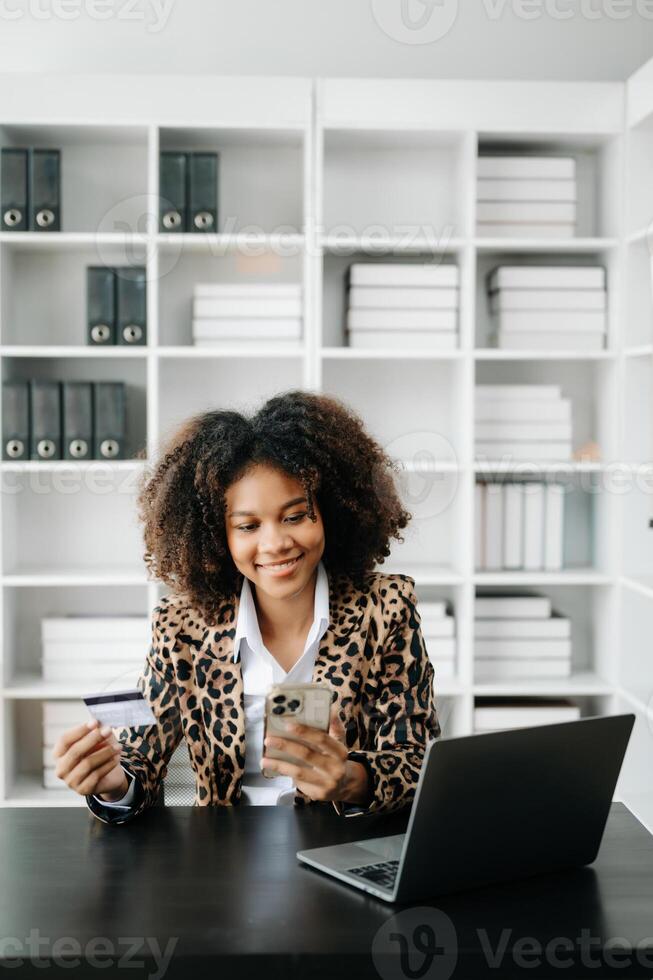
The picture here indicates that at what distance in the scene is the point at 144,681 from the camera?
165 cm

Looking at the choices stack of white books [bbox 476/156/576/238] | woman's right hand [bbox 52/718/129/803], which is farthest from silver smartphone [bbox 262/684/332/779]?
stack of white books [bbox 476/156/576/238]

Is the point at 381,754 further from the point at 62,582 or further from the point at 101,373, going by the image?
the point at 101,373

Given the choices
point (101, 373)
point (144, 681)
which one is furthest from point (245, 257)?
point (144, 681)

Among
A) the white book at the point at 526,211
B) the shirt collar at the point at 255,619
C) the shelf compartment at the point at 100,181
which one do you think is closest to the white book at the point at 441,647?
the white book at the point at 526,211

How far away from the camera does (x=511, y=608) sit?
3174 mm

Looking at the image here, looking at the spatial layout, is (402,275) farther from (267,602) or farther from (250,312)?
(267,602)

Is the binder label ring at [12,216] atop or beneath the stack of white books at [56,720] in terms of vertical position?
atop

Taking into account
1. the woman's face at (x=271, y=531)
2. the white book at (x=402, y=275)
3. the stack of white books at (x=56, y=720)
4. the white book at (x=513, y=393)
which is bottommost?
the stack of white books at (x=56, y=720)

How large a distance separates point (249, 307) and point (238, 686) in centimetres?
169

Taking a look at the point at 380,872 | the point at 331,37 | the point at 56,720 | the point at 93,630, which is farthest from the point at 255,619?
the point at 331,37

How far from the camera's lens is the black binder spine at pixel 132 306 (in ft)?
9.86

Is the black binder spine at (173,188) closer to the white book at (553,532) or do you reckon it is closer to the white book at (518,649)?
the white book at (553,532)

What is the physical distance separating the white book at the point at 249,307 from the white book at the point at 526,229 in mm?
630

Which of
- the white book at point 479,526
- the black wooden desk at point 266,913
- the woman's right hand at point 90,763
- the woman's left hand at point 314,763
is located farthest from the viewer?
the white book at point 479,526
